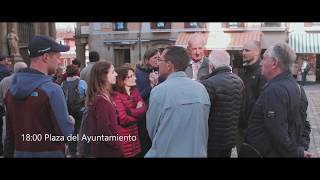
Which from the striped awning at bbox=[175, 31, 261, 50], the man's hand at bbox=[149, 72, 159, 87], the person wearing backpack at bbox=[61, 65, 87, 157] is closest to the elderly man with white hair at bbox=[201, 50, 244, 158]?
the man's hand at bbox=[149, 72, 159, 87]

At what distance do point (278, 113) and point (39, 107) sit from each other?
134 cm

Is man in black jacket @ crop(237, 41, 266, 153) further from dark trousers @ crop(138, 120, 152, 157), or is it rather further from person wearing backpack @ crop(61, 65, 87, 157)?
person wearing backpack @ crop(61, 65, 87, 157)

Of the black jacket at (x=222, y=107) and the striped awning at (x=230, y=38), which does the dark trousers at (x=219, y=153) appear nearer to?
the black jacket at (x=222, y=107)

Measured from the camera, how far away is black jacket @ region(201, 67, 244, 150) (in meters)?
3.04

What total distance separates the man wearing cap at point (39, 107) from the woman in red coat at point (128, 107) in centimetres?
64

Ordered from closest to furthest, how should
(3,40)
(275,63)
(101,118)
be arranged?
(275,63) → (101,118) → (3,40)

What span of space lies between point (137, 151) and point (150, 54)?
34.4 inches

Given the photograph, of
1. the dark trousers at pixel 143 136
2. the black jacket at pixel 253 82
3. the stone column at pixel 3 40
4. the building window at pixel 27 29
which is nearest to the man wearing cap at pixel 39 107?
the dark trousers at pixel 143 136

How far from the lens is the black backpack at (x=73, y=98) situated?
4.48 metres

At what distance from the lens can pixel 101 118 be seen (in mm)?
2910

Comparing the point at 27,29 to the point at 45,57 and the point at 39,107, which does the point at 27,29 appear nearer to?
the point at 45,57

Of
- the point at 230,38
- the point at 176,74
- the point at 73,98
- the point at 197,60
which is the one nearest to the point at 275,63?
the point at 176,74

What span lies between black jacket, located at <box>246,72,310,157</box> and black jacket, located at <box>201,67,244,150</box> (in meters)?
0.26
